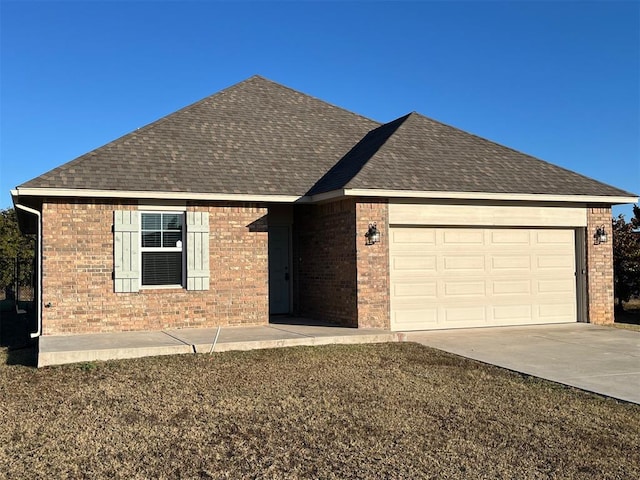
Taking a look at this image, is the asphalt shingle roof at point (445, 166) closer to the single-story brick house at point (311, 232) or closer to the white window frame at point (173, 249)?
the single-story brick house at point (311, 232)

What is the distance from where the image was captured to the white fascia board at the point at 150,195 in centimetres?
1085

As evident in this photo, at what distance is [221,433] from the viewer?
5.78 metres

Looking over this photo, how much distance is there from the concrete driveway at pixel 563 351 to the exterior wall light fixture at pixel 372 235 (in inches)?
76.1

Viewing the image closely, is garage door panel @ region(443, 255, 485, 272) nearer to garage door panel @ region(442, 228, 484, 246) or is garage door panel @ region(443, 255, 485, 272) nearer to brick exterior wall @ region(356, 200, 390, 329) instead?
garage door panel @ region(442, 228, 484, 246)

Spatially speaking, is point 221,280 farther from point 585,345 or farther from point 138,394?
point 585,345

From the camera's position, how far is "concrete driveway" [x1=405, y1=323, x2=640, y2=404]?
7867 millimetres

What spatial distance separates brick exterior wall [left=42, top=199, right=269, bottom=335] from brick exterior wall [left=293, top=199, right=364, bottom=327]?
1.36m

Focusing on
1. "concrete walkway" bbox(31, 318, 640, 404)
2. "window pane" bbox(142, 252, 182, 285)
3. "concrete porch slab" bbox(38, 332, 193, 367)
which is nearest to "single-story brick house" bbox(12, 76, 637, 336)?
"window pane" bbox(142, 252, 182, 285)

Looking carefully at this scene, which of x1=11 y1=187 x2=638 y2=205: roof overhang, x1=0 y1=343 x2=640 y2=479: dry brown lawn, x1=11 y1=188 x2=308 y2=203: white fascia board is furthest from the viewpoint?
x1=11 y1=187 x2=638 y2=205: roof overhang

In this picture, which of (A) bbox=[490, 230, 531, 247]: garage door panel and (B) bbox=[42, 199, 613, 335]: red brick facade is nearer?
(B) bbox=[42, 199, 613, 335]: red brick facade

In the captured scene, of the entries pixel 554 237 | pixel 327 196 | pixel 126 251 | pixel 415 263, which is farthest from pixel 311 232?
pixel 554 237

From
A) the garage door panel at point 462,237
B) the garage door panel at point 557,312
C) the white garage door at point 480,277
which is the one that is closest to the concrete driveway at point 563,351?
the garage door panel at point 557,312

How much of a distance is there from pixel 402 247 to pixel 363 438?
722 centimetres

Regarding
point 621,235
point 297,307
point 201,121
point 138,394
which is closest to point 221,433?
point 138,394
